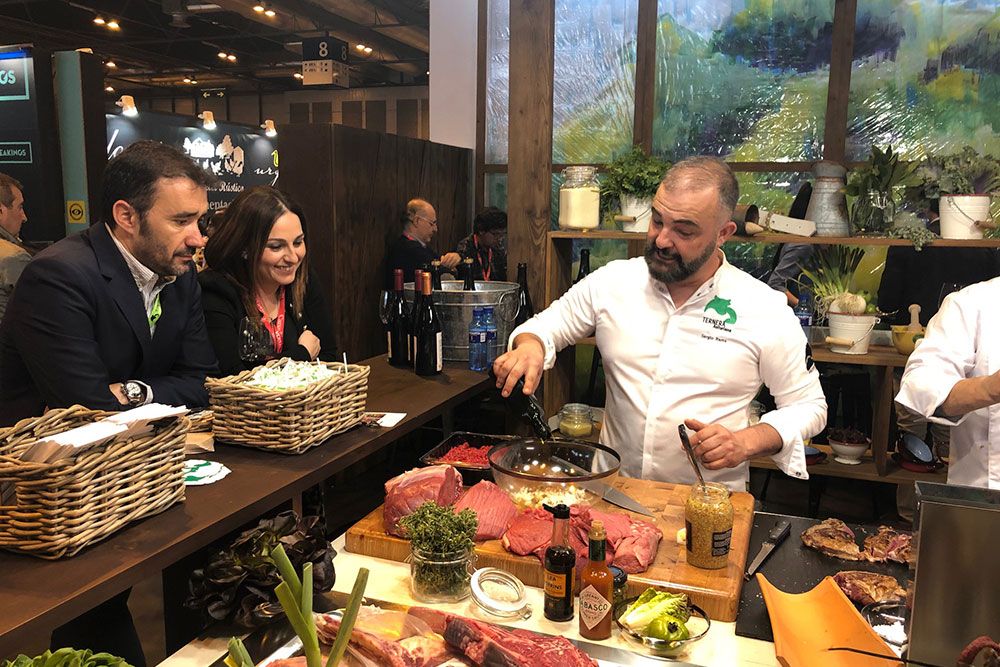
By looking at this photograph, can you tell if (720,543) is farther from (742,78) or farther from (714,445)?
(742,78)

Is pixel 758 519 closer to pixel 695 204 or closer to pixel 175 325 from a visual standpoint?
pixel 695 204

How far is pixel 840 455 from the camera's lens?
4133 millimetres

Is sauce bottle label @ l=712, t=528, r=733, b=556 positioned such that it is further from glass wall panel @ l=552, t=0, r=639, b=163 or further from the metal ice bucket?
glass wall panel @ l=552, t=0, r=639, b=163

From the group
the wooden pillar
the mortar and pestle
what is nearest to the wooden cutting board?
the wooden pillar

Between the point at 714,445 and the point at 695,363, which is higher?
the point at 695,363

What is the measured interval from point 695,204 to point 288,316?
1705 mm

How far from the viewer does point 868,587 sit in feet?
5.15

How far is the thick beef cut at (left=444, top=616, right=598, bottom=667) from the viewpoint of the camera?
128 cm

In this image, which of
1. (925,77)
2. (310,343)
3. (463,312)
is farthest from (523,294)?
(925,77)

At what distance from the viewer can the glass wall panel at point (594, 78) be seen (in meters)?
5.52

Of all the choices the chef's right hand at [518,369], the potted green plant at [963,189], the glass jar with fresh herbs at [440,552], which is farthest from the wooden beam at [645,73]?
the glass jar with fresh herbs at [440,552]

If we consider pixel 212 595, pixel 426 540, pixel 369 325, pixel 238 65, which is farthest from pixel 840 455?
pixel 238 65

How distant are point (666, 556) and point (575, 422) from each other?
2061 mm

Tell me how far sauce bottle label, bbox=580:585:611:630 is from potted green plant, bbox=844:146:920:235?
123 inches
